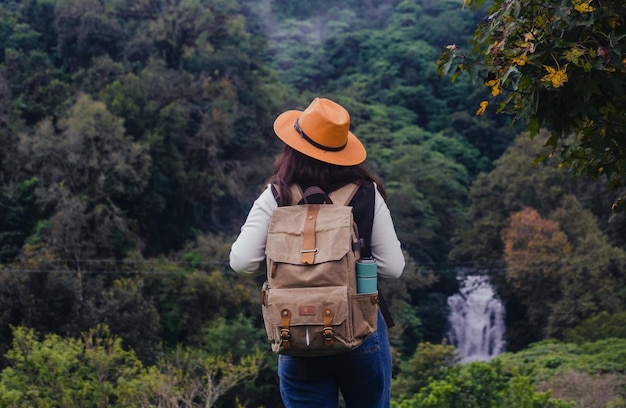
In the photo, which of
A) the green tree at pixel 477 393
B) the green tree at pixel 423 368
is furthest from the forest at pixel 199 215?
the green tree at pixel 477 393

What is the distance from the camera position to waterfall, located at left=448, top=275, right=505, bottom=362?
28531 millimetres

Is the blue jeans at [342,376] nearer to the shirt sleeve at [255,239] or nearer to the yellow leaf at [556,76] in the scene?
the shirt sleeve at [255,239]

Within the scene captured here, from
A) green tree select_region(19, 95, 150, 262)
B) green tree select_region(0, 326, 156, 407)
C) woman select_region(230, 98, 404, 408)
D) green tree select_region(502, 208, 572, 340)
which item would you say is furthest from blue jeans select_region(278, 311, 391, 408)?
green tree select_region(502, 208, 572, 340)

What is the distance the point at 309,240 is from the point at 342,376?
1.44ft

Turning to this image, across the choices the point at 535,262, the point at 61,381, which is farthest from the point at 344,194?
the point at 535,262

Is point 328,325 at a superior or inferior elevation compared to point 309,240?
inferior

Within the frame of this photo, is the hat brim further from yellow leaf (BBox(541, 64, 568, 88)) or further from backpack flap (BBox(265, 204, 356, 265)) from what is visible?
yellow leaf (BBox(541, 64, 568, 88))

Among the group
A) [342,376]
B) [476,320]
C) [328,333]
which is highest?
[328,333]

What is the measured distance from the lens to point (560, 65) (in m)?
2.91

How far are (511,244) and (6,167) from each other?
1530cm

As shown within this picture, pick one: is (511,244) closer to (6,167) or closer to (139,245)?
(139,245)

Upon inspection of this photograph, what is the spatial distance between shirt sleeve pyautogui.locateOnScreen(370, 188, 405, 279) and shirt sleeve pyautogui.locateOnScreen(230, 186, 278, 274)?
29 cm

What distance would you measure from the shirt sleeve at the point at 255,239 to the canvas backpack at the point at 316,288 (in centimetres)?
7

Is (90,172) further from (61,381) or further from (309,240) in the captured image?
(309,240)
